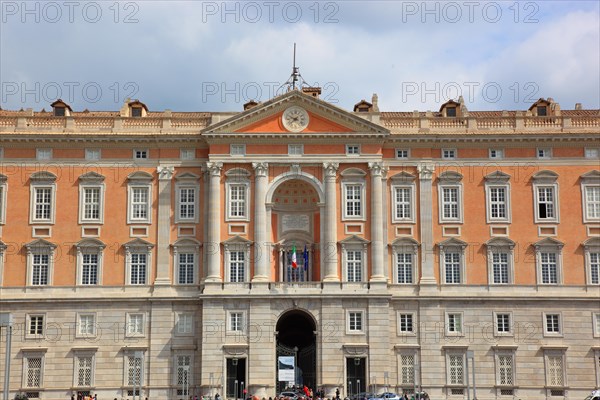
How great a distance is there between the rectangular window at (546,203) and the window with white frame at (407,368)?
14197mm

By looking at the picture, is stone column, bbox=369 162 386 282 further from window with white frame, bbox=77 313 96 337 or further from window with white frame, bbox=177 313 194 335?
window with white frame, bbox=77 313 96 337

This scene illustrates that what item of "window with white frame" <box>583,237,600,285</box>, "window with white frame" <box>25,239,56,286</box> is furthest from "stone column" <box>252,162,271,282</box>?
"window with white frame" <box>583,237,600,285</box>

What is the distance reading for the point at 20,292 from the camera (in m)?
67.0

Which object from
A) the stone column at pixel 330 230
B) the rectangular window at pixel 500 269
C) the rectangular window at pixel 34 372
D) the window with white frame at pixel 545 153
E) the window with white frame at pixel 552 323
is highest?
the window with white frame at pixel 545 153

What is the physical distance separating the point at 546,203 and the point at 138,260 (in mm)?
30553

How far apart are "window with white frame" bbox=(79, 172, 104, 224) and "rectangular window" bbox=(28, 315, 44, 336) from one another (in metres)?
7.90

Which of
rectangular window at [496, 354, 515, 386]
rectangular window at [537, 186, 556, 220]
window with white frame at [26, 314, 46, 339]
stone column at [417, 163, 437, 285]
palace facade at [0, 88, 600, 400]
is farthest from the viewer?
rectangular window at [537, 186, 556, 220]

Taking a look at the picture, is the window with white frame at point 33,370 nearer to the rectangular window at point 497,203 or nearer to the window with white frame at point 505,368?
the window with white frame at point 505,368

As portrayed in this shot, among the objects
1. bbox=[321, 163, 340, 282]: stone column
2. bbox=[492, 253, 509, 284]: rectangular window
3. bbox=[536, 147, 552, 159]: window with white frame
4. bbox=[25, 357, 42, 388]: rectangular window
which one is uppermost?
bbox=[536, 147, 552, 159]: window with white frame

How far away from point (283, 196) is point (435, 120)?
42.4 ft

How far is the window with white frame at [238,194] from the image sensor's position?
67.8m

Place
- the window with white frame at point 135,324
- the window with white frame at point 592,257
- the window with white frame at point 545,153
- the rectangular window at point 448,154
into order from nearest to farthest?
1. the window with white frame at point 135,324
2. the window with white frame at point 592,257
3. the window with white frame at point 545,153
4. the rectangular window at point 448,154

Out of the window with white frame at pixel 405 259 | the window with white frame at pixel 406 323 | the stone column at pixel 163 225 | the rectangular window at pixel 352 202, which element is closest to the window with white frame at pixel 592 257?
the window with white frame at pixel 405 259

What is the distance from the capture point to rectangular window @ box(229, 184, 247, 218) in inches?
2675
